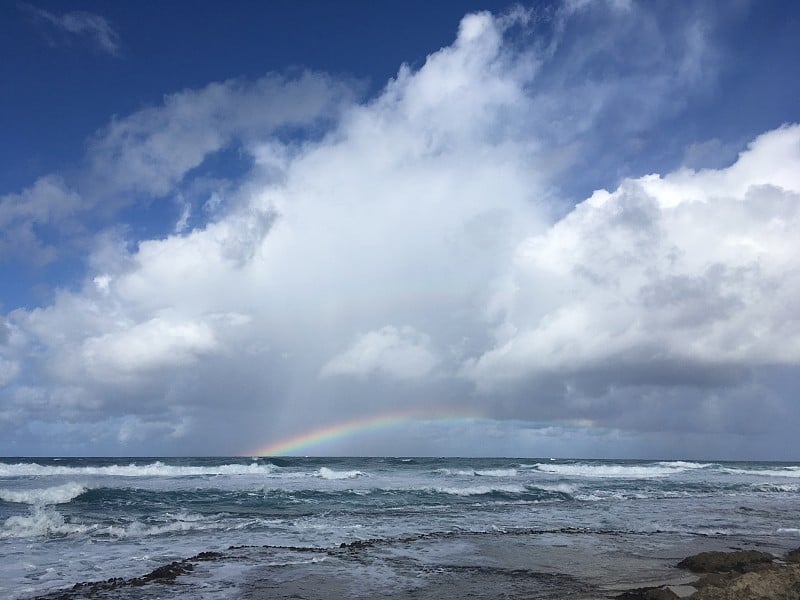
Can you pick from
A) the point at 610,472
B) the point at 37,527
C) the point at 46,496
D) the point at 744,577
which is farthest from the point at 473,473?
the point at 744,577

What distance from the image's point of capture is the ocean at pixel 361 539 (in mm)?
11539

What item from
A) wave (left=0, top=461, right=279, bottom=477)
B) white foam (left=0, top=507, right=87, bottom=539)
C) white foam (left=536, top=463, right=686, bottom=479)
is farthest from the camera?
white foam (left=536, top=463, right=686, bottom=479)

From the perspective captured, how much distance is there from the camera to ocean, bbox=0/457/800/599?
11.5 metres

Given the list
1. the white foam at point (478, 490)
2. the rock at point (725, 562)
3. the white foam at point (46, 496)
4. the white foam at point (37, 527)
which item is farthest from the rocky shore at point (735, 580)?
the white foam at point (46, 496)

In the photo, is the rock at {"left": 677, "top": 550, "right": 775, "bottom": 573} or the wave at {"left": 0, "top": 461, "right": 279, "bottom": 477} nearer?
the rock at {"left": 677, "top": 550, "right": 775, "bottom": 573}

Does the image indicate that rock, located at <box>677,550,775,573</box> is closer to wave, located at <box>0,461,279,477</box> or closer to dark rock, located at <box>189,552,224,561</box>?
dark rock, located at <box>189,552,224,561</box>

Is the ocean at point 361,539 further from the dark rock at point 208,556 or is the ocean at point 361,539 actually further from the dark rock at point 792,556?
the dark rock at point 792,556

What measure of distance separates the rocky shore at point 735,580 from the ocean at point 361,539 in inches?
26.3

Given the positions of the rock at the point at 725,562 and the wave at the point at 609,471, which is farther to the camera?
the wave at the point at 609,471

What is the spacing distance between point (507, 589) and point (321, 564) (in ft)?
15.3

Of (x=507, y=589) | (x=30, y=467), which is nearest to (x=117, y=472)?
(x=30, y=467)

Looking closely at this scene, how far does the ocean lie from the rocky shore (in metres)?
0.67

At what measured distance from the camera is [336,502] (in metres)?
28.5

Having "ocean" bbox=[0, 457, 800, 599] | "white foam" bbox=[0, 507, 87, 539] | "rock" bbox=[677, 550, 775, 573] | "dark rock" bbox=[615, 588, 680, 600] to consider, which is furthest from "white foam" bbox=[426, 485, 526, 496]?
"dark rock" bbox=[615, 588, 680, 600]
